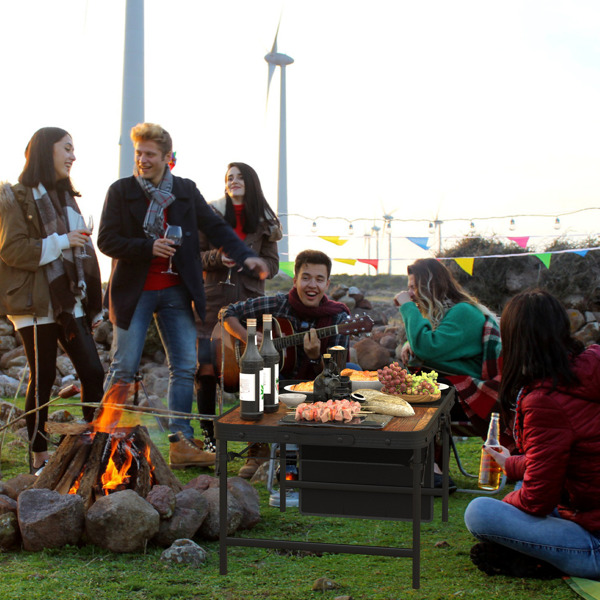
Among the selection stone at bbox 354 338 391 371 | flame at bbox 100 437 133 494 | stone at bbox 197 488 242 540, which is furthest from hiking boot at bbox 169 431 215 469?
stone at bbox 354 338 391 371

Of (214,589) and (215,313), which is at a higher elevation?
(215,313)

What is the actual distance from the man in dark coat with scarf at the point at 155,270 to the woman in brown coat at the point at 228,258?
43cm

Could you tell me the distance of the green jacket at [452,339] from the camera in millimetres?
3980

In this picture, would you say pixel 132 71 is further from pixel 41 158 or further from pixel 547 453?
pixel 547 453

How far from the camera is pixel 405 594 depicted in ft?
8.32

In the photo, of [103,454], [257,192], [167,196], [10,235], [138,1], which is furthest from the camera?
[138,1]

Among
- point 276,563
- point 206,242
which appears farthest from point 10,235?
point 276,563

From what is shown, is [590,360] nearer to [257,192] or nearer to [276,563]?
[276,563]

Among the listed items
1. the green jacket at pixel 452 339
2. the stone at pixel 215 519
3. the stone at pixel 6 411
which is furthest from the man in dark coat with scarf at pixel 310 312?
the stone at pixel 6 411

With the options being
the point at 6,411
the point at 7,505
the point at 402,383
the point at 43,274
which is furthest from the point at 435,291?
the point at 6,411

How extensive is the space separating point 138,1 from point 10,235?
5.86 metres

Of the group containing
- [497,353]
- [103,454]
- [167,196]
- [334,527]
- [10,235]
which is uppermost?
[167,196]

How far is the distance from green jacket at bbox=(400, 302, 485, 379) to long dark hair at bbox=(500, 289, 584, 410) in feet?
4.52

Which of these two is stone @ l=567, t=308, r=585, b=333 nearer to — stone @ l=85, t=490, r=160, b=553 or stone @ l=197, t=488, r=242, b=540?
stone @ l=197, t=488, r=242, b=540
